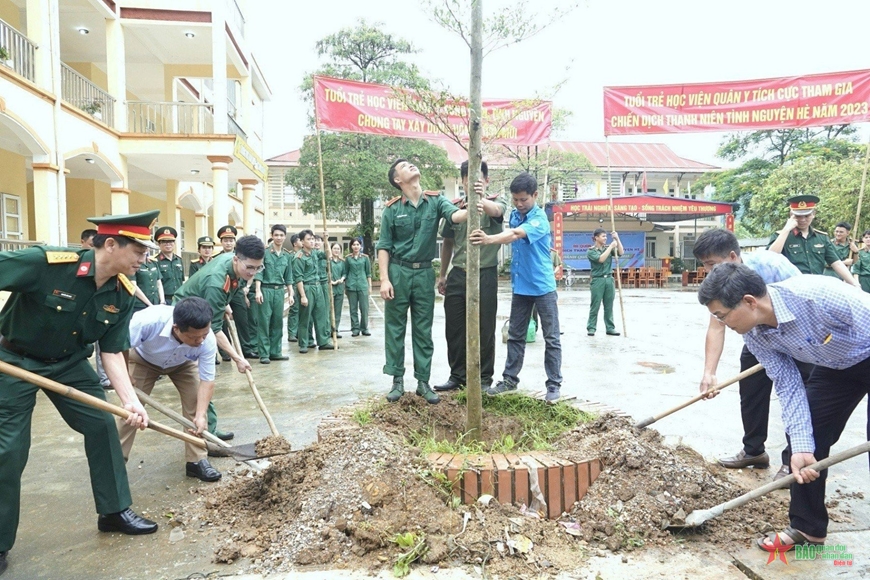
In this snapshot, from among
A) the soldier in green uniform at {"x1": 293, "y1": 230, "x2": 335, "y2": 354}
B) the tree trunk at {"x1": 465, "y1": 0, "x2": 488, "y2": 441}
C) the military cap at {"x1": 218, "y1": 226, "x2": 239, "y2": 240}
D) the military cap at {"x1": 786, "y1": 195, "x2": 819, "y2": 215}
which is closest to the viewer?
the tree trunk at {"x1": 465, "y1": 0, "x2": 488, "y2": 441}

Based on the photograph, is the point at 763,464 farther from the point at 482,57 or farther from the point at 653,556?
the point at 482,57

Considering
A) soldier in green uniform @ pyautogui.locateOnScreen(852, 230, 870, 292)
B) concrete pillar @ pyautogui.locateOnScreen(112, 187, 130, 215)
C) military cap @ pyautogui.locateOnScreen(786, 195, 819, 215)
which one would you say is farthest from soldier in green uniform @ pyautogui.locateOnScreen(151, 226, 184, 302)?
soldier in green uniform @ pyautogui.locateOnScreen(852, 230, 870, 292)

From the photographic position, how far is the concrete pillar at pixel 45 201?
9125 millimetres

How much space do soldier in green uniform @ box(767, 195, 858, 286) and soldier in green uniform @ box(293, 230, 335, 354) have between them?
598cm

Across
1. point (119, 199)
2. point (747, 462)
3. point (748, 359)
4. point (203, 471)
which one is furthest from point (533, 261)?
point (119, 199)

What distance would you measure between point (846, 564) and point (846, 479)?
115 cm

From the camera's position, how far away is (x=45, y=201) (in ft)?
30.1

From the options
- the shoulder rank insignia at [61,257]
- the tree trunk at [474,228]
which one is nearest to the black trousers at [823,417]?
the tree trunk at [474,228]

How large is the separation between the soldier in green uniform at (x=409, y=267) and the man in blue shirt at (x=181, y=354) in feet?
3.86

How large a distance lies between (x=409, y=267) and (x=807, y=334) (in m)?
2.39

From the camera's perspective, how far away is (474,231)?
10.1ft

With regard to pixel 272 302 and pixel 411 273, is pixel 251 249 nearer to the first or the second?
pixel 411 273

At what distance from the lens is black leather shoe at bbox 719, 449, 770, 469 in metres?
3.54

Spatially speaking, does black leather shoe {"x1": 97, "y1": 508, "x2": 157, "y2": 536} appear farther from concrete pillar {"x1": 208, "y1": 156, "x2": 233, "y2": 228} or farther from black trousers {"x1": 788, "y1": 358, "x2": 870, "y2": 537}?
concrete pillar {"x1": 208, "y1": 156, "x2": 233, "y2": 228}
